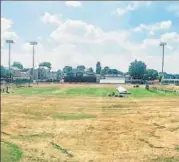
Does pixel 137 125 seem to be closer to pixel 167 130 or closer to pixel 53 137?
pixel 167 130

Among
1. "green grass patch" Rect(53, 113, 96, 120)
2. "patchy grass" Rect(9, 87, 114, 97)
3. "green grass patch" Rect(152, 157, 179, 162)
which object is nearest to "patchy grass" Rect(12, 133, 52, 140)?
"green grass patch" Rect(53, 113, 96, 120)

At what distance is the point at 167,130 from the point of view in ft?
63.0

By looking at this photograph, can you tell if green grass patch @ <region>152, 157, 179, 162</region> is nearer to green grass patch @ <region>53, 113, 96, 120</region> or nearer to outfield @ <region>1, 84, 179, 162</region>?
outfield @ <region>1, 84, 179, 162</region>

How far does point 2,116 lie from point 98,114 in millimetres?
6529

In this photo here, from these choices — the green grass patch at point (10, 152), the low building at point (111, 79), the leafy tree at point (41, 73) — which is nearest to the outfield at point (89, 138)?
the green grass patch at point (10, 152)

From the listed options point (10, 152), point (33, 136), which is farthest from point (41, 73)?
point (10, 152)

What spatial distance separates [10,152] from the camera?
640 inches

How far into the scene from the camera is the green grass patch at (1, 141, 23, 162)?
50.1 ft

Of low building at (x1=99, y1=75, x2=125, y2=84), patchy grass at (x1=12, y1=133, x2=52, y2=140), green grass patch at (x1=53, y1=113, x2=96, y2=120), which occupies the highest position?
low building at (x1=99, y1=75, x2=125, y2=84)

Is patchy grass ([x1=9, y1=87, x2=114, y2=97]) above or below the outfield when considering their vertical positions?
above

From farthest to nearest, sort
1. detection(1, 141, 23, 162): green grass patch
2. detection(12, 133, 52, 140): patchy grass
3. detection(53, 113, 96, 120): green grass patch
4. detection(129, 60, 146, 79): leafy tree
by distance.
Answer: detection(129, 60, 146, 79): leafy tree < detection(53, 113, 96, 120): green grass patch < detection(12, 133, 52, 140): patchy grass < detection(1, 141, 23, 162): green grass patch

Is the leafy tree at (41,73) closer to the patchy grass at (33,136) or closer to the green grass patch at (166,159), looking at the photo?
the patchy grass at (33,136)

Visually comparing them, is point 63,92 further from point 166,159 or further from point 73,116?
point 166,159

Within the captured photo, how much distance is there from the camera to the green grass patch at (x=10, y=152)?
50.1 ft
